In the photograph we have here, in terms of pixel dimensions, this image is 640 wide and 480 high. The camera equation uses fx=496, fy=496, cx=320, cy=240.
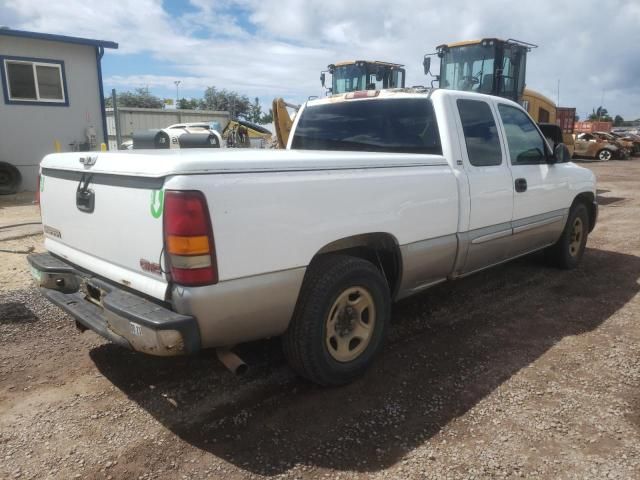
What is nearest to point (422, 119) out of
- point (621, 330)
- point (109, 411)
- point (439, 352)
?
point (439, 352)

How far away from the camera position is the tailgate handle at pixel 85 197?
2.86 meters

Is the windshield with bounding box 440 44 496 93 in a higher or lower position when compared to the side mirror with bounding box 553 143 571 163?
higher

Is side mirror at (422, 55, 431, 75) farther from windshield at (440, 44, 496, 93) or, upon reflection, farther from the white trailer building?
the white trailer building

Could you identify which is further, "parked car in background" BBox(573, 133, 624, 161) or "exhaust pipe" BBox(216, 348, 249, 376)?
"parked car in background" BBox(573, 133, 624, 161)

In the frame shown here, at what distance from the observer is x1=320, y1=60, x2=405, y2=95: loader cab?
1284 centimetres

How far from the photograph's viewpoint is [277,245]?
260 cm

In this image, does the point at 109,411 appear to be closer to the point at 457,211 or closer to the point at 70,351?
the point at 70,351

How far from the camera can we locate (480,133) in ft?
13.6

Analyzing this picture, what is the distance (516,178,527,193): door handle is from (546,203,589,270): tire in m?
1.34

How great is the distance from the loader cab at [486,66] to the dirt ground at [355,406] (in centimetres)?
760

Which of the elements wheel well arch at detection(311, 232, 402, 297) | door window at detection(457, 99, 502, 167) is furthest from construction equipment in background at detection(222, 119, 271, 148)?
wheel well arch at detection(311, 232, 402, 297)

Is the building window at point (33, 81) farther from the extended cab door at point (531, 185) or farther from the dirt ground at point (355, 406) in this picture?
the extended cab door at point (531, 185)

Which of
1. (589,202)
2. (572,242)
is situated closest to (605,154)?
(589,202)

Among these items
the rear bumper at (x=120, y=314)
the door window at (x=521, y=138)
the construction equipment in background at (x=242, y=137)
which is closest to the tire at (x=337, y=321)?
the rear bumper at (x=120, y=314)
